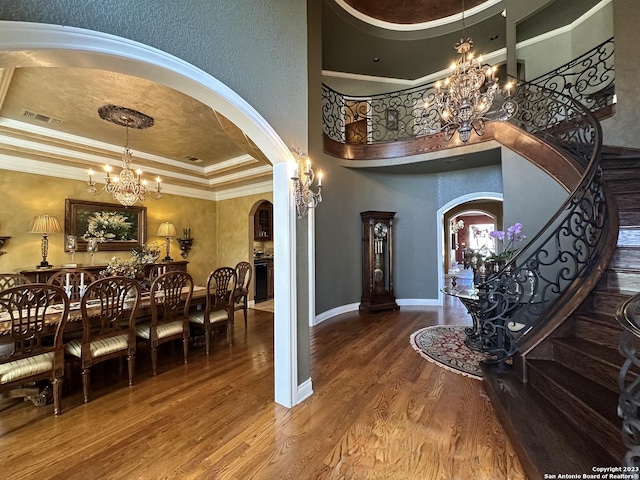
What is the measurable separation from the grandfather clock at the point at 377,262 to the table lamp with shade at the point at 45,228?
206 inches

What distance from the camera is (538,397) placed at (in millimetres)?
1989

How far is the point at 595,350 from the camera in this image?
1.96 metres

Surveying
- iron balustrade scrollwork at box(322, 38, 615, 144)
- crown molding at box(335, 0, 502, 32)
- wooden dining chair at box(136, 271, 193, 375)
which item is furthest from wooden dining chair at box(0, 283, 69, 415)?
crown molding at box(335, 0, 502, 32)

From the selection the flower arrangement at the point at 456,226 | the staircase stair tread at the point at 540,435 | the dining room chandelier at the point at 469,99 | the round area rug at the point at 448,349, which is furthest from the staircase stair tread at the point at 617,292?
the flower arrangement at the point at 456,226

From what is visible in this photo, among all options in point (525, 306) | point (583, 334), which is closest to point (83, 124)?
point (525, 306)

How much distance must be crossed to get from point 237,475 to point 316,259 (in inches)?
132

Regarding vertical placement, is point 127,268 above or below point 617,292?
above

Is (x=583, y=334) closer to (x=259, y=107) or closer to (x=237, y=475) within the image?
(x=237, y=475)

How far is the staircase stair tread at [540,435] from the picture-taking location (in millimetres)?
1406

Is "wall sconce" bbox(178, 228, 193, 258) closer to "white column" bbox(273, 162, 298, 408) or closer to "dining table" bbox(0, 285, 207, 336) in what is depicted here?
"dining table" bbox(0, 285, 207, 336)

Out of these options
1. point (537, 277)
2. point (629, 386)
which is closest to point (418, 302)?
A: point (537, 277)

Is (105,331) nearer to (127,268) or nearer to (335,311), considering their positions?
(127,268)

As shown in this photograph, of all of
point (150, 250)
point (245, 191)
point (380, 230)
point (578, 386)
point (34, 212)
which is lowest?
point (578, 386)

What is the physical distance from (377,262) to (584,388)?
3.87m
